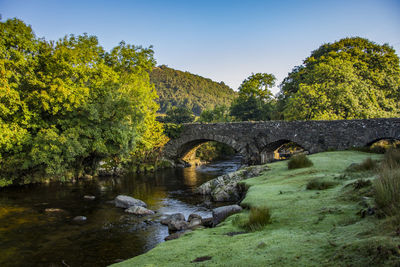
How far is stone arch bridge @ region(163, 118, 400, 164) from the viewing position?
22500 mm

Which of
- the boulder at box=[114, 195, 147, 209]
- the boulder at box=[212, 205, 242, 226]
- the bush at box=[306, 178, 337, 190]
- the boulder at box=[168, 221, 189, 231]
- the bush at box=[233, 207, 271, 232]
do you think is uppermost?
the bush at box=[306, 178, 337, 190]

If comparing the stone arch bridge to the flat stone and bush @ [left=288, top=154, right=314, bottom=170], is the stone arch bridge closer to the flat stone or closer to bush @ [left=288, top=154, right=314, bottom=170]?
bush @ [left=288, top=154, right=314, bottom=170]

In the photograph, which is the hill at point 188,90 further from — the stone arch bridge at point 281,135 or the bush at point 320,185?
the bush at point 320,185

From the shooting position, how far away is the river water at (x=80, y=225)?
31.0ft

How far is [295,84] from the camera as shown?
4019 centimetres

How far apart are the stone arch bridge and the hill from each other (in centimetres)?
8936

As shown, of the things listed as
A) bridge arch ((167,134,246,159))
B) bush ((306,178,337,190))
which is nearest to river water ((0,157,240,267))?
bush ((306,178,337,190))

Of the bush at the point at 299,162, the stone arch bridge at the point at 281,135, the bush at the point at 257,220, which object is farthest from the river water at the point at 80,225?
the stone arch bridge at the point at 281,135

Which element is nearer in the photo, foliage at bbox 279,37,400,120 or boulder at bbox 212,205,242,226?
boulder at bbox 212,205,242,226

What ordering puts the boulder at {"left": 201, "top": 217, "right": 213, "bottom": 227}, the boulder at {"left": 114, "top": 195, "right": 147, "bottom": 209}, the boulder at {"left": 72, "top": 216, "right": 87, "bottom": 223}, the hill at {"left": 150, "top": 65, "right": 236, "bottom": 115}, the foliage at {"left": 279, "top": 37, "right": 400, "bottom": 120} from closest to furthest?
the boulder at {"left": 201, "top": 217, "right": 213, "bottom": 227}
the boulder at {"left": 72, "top": 216, "right": 87, "bottom": 223}
the boulder at {"left": 114, "top": 195, "right": 147, "bottom": 209}
the foliage at {"left": 279, "top": 37, "right": 400, "bottom": 120}
the hill at {"left": 150, "top": 65, "right": 236, "bottom": 115}

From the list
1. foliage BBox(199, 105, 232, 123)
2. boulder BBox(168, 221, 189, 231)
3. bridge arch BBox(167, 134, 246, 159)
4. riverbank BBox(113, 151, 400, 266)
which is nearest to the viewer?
riverbank BBox(113, 151, 400, 266)

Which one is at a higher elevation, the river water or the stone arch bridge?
the stone arch bridge

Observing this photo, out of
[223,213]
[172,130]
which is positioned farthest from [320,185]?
[172,130]

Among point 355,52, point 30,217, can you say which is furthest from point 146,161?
point 355,52
